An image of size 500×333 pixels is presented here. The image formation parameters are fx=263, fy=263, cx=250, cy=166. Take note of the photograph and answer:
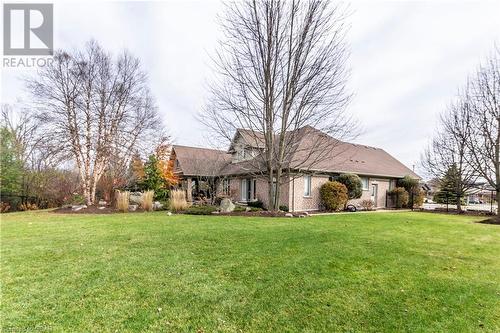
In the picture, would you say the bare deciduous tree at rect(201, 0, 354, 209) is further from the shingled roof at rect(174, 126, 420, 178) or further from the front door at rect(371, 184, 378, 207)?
the front door at rect(371, 184, 378, 207)

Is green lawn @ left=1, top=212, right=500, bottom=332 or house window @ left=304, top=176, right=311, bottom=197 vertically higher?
house window @ left=304, top=176, right=311, bottom=197

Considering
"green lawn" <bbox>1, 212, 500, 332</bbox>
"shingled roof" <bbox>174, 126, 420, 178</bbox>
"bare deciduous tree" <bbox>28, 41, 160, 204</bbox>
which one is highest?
"bare deciduous tree" <bbox>28, 41, 160, 204</bbox>

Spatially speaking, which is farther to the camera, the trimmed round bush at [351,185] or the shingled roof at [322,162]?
the trimmed round bush at [351,185]

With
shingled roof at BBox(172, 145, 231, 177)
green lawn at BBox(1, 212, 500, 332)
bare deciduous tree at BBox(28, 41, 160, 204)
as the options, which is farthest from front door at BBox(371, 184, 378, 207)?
bare deciduous tree at BBox(28, 41, 160, 204)

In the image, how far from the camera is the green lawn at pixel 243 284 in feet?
10.7

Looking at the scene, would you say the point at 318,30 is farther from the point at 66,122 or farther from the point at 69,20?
the point at 66,122

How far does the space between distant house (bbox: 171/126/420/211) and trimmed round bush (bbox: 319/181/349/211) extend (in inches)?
24.3

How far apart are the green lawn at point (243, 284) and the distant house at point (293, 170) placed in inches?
309

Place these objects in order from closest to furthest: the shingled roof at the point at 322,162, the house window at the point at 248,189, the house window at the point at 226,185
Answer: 1. the shingled roof at the point at 322,162
2. the house window at the point at 248,189
3. the house window at the point at 226,185

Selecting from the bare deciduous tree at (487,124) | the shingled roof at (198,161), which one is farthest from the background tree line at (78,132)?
the bare deciduous tree at (487,124)

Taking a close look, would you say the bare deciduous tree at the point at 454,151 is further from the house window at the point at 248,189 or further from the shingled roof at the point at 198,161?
the shingled roof at the point at 198,161

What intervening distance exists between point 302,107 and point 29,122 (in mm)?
21460

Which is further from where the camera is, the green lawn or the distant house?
the distant house

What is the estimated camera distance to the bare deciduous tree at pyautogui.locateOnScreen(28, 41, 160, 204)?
1641 cm
